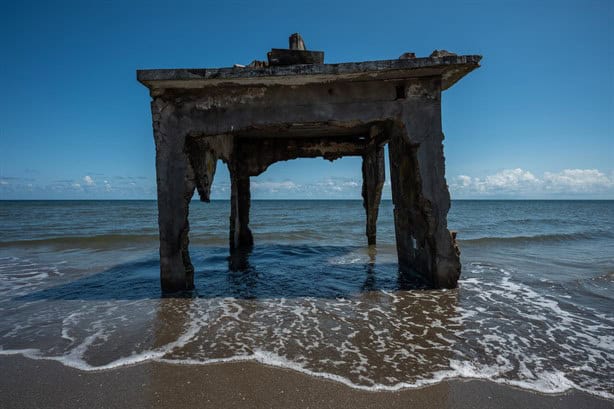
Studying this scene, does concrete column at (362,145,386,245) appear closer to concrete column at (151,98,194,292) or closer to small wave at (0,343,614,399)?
concrete column at (151,98,194,292)

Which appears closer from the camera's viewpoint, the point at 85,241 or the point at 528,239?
the point at 85,241

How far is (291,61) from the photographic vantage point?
188 inches

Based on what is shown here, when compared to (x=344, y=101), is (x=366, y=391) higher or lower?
lower

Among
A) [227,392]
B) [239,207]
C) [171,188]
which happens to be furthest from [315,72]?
[239,207]

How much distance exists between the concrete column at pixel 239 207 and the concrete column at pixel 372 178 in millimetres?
3322

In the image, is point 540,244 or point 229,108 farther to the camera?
point 540,244

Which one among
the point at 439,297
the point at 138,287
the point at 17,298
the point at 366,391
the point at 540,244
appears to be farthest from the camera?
the point at 540,244

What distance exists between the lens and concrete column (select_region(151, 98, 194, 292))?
4.86 metres

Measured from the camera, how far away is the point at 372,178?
9.30m

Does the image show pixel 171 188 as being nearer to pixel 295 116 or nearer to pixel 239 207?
pixel 295 116

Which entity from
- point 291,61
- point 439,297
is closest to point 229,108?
point 291,61

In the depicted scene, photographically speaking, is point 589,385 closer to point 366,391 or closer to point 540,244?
point 366,391

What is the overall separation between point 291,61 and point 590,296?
5.49 meters

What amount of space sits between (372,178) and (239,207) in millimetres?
3838
